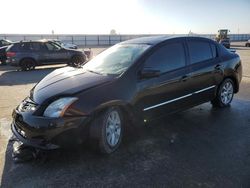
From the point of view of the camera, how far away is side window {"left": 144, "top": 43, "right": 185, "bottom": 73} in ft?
15.5

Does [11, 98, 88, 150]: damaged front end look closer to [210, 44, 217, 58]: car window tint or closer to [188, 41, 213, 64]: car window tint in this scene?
[188, 41, 213, 64]: car window tint

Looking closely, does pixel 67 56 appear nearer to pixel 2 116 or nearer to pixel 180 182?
pixel 2 116

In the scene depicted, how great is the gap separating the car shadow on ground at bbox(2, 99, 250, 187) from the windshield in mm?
1014

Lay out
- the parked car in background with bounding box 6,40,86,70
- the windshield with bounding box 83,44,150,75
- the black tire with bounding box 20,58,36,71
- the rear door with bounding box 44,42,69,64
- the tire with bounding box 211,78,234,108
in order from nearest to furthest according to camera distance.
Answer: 1. the windshield with bounding box 83,44,150,75
2. the tire with bounding box 211,78,234,108
3. the parked car in background with bounding box 6,40,86,70
4. the black tire with bounding box 20,58,36,71
5. the rear door with bounding box 44,42,69,64

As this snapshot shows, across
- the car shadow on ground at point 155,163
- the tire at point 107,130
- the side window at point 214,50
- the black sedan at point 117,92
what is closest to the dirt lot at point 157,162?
the car shadow on ground at point 155,163

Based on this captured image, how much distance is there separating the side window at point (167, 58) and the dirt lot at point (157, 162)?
1103 millimetres

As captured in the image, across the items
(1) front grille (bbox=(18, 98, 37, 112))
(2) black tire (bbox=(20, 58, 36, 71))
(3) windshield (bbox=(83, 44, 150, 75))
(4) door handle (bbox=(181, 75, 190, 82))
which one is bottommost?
(2) black tire (bbox=(20, 58, 36, 71))

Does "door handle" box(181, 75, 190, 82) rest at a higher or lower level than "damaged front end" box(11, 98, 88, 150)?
higher

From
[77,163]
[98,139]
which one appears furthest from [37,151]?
[98,139]

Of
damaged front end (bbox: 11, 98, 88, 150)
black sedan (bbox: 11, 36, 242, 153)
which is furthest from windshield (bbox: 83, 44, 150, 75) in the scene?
damaged front end (bbox: 11, 98, 88, 150)

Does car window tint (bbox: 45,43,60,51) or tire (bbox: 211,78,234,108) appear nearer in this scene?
tire (bbox: 211,78,234,108)

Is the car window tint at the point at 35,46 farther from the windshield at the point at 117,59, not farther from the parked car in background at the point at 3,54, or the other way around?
the windshield at the point at 117,59

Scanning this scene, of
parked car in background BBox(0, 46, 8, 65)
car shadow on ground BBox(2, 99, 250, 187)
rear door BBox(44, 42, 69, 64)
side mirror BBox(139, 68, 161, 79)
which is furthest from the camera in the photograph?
parked car in background BBox(0, 46, 8, 65)

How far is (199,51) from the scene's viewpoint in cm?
573
